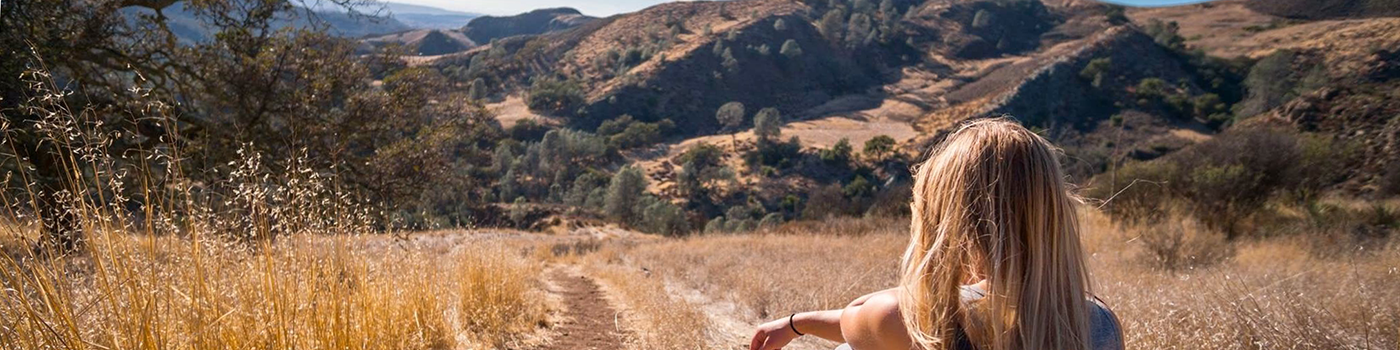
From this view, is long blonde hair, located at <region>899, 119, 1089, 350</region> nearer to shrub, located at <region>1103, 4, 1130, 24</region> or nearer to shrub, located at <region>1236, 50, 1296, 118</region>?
shrub, located at <region>1236, 50, 1296, 118</region>

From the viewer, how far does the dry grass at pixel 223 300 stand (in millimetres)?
1890

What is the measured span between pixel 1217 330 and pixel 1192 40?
225 feet

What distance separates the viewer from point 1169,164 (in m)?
11.6

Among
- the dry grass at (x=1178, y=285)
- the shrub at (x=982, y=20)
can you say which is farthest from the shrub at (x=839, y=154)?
the shrub at (x=982, y=20)

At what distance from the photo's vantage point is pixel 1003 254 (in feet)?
4.95

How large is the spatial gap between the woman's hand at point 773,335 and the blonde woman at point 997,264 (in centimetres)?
43

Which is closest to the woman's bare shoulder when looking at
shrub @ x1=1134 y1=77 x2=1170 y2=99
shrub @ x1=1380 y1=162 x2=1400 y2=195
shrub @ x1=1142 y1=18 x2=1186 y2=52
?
shrub @ x1=1380 y1=162 x2=1400 y2=195

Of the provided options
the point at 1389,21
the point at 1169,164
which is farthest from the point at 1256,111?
the point at 1169,164

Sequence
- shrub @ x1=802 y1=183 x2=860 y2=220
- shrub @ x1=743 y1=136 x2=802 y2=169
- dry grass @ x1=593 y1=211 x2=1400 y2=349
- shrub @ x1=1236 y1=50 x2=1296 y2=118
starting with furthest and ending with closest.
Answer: shrub @ x1=743 y1=136 x2=802 y2=169 < shrub @ x1=1236 y1=50 x2=1296 y2=118 < shrub @ x1=802 y1=183 x2=860 y2=220 < dry grass @ x1=593 y1=211 x2=1400 y2=349

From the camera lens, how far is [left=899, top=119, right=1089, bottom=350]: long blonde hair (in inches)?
58.1

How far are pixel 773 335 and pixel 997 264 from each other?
770 millimetres

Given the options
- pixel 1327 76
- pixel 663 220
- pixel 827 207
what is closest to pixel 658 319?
pixel 827 207

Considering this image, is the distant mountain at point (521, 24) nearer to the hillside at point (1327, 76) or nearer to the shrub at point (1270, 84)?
the hillside at point (1327, 76)

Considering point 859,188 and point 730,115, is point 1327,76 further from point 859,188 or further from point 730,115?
point 730,115
